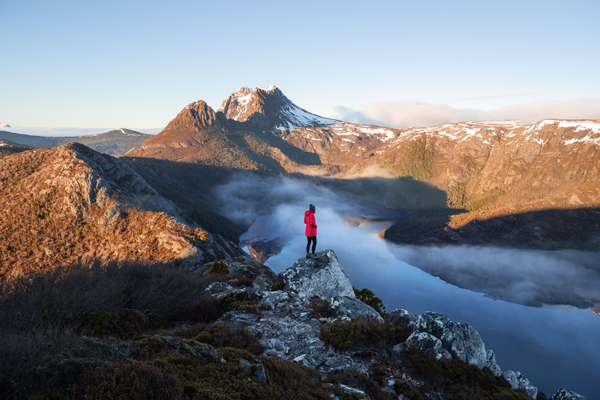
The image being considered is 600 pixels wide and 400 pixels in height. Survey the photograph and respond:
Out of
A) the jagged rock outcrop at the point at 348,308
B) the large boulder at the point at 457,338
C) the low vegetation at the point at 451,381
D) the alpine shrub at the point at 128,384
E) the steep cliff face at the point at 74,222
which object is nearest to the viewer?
the alpine shrub at the point at 128,384

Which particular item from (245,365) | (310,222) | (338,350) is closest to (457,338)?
(338,350)

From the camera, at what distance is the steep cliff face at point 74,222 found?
60.5 m

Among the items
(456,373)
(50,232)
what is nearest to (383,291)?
(50,232)

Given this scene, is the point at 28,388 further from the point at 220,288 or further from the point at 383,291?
the point at 383,291

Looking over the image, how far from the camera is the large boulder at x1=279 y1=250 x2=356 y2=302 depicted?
781 inches

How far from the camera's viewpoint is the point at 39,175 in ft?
254

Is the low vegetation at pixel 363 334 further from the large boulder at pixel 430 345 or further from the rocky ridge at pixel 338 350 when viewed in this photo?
the large boulder at pixel 430 345

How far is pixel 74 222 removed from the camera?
2771 inches

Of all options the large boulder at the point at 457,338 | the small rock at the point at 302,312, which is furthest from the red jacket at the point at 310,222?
the large boulder at the point at 457,338

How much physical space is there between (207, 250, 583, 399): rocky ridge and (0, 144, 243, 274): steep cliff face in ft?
150

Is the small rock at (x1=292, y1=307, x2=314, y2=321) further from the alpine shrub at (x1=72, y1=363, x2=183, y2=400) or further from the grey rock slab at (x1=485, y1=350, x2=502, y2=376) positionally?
the alpine shrub at (x1=72, y1=363, x2=183, y2=400)

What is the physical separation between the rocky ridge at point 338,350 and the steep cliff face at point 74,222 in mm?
45612

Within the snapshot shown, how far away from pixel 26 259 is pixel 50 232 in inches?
345

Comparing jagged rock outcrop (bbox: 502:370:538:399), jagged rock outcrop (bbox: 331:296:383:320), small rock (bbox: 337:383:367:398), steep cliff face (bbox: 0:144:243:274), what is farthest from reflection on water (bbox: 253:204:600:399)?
small rock (bbox: 337:383:367:398)
